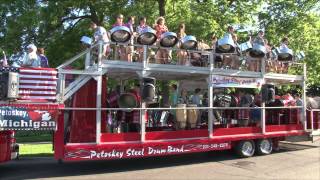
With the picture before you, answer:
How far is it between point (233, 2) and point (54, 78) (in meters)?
14.9

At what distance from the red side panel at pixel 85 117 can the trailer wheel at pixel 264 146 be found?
5.20 meters

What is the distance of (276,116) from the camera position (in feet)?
50.5

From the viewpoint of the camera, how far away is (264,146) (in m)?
14.7

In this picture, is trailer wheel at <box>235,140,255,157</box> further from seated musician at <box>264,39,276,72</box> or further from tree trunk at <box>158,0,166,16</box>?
tree trunk at <box>158,0,166,16</box>

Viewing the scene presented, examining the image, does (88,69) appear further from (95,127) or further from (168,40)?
(168,40)

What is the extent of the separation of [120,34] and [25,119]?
310 cm

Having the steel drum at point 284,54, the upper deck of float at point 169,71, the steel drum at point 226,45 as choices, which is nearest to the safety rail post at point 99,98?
the upper deck of float at point 169,71

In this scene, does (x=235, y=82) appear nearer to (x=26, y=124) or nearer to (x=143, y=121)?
(x=143, y=121)

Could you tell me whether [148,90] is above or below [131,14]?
below

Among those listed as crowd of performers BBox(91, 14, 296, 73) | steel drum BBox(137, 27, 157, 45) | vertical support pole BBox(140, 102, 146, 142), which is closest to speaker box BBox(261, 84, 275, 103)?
crowd of performers BBox(91, 14, 296, 73)

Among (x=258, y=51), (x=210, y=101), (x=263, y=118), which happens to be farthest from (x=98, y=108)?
(x=258, y=51)

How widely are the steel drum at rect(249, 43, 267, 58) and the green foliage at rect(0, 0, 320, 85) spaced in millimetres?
6974

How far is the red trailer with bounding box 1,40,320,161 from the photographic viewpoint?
10742 millimetres

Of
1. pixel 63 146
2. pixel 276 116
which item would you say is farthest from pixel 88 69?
pixel 276 116
